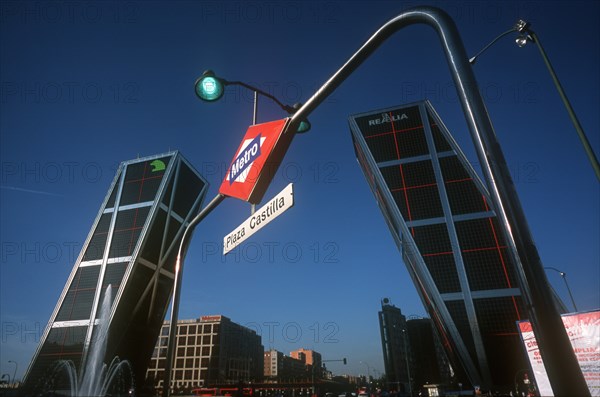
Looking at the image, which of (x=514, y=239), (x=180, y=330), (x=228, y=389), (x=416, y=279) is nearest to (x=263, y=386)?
(x=228, y=389)

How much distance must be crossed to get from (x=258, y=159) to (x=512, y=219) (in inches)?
125

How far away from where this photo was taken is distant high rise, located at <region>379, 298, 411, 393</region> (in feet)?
297

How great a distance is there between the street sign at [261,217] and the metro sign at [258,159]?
22 centimetres

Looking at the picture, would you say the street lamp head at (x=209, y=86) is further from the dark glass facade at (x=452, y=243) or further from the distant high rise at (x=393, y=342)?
the distant high rise at (x=393, y=342)

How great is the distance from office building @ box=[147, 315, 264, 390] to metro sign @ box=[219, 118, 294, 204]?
Result: 73.3 metres

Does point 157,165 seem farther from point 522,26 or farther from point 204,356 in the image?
point 522,26

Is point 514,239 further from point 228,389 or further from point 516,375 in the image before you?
point 228,389

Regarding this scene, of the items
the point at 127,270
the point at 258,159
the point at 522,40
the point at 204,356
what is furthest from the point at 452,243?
the point at 204,356

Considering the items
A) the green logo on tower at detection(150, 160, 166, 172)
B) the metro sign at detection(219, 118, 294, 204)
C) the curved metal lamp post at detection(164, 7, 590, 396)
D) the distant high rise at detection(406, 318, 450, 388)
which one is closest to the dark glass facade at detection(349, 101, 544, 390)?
the green logo on tower at detection(150, 160, 166, 172)

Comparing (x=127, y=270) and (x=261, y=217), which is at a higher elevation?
(x=127, y=270)

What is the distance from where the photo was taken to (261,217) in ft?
14.3

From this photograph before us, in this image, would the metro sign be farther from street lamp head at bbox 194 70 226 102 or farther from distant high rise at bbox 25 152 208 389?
distant high rise at bbox 25 152 208 389

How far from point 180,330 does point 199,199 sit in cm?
3596

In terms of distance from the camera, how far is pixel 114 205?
56.2 metres
